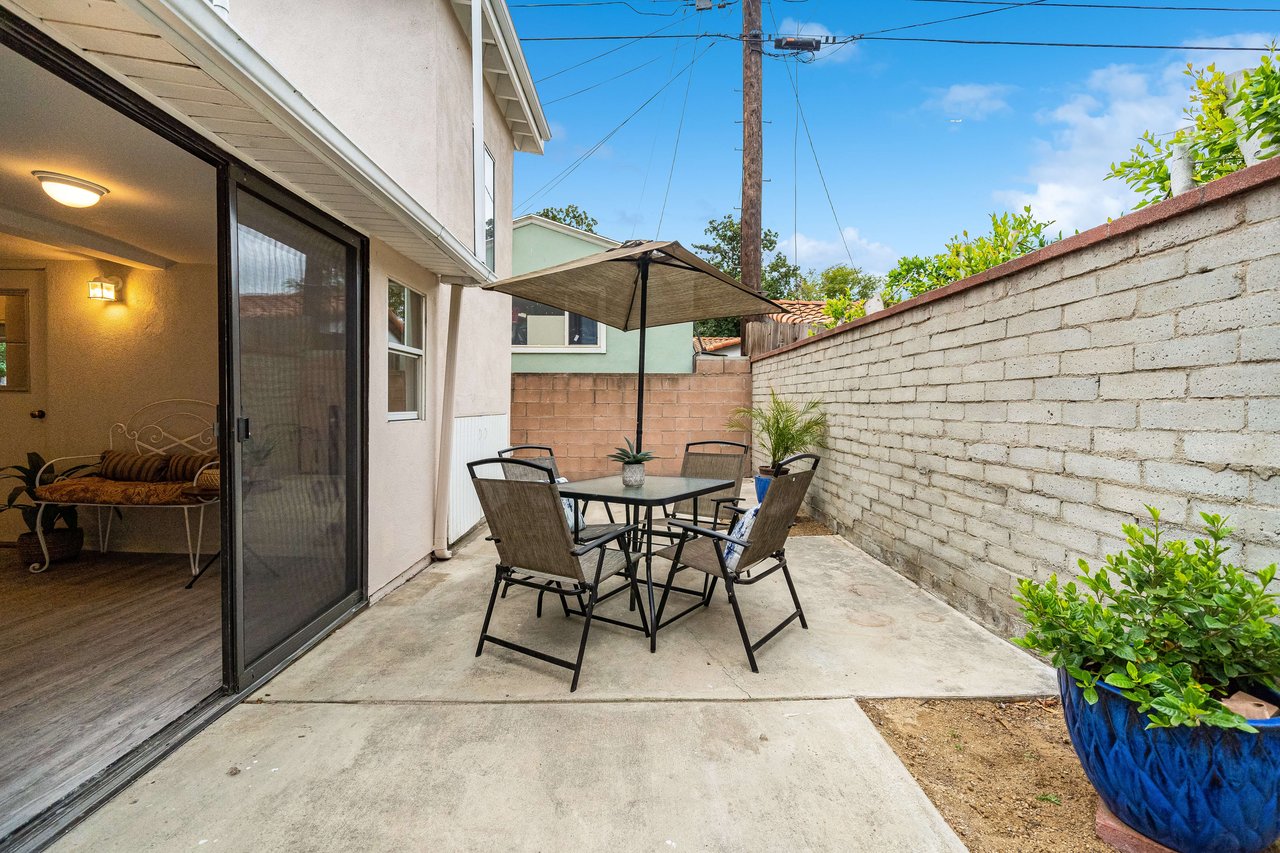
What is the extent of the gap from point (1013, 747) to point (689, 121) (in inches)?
537

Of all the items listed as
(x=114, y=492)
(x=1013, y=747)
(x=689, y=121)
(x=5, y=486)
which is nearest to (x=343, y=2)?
(x=114, y=492)

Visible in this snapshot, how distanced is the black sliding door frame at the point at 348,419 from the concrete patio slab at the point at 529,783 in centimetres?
33

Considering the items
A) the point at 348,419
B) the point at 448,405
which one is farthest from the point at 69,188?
the point at 448,405

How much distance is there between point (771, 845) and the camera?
1.51 metres

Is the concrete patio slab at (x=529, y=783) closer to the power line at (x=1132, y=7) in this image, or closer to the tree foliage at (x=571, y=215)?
the power line at (x=1132, y=7)

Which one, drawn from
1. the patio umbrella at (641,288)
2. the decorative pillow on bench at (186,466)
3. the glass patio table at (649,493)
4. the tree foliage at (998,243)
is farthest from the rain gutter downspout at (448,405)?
the tree foliage at (998,243)

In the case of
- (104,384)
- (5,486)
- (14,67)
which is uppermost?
(14,67)

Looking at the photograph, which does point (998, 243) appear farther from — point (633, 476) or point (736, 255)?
point (736, 255)

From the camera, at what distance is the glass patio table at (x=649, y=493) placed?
9.03 ft

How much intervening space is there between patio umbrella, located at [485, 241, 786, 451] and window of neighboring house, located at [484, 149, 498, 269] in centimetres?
168

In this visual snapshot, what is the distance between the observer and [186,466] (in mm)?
4008

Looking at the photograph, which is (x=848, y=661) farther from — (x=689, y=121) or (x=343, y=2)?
(x=689, y=121)

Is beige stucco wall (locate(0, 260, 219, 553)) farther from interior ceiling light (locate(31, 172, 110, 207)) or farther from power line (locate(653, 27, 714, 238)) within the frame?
power line (locate(653, 27, 714, 238))

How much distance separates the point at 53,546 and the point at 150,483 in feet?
2.77
